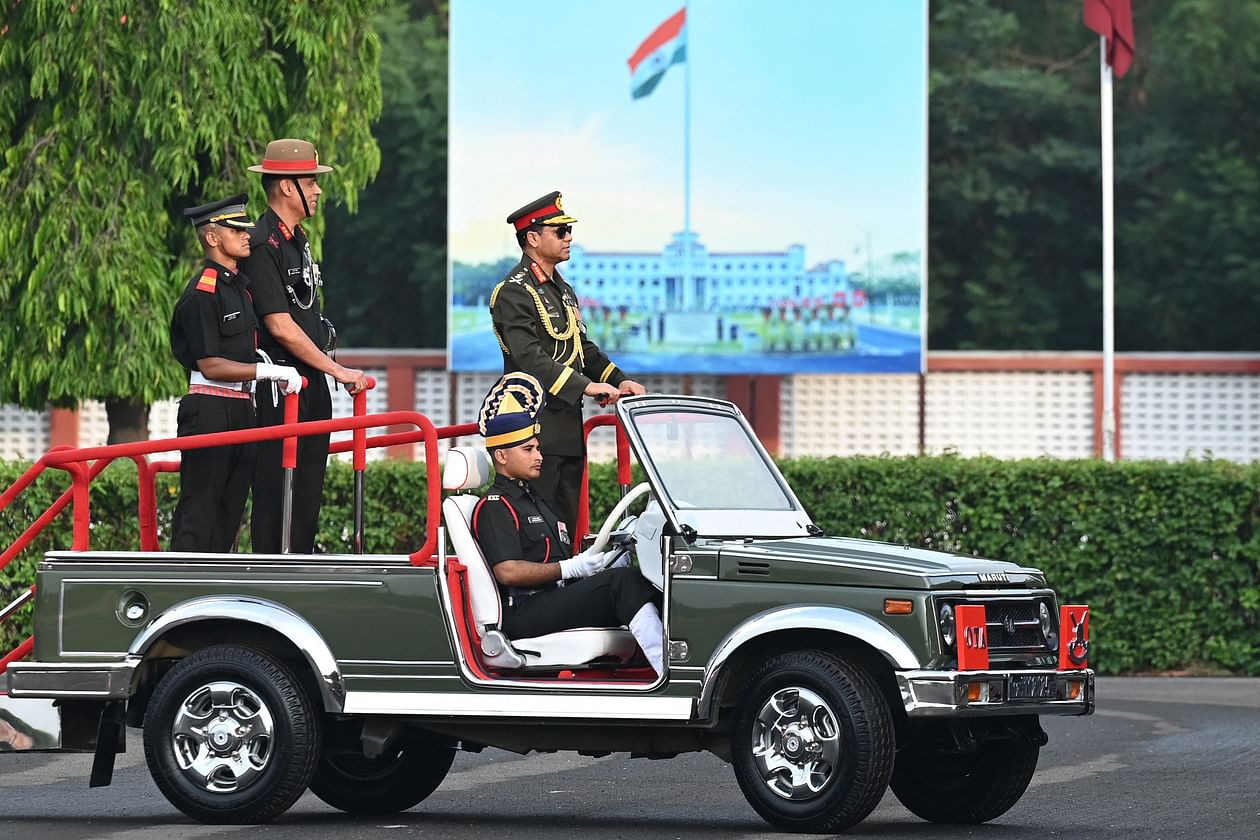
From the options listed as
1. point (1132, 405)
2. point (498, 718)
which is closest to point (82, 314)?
point (498, 718)

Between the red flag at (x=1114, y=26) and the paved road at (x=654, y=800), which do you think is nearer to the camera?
the paved road at (x=654, y=800)

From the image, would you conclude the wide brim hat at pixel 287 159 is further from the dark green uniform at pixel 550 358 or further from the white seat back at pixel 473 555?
the white seat back at pixel 473 555

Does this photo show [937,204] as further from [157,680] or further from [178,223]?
[157,680]

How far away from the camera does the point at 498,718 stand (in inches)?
407

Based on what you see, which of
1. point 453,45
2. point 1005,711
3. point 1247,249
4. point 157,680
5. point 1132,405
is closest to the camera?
point 1005,711

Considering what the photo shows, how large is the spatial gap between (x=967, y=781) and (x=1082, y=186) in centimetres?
3362

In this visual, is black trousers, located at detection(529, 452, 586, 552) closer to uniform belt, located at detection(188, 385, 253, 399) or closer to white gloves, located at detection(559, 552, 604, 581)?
white gloves, located at detection(559, 552, 604, 581)

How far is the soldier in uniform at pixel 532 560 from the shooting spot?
10375 mm

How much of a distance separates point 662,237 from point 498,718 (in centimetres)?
1938

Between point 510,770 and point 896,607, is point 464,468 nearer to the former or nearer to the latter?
point 896,607

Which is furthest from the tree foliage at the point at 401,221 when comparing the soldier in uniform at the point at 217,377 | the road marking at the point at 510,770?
the soldier in uniform at the point at 217,377

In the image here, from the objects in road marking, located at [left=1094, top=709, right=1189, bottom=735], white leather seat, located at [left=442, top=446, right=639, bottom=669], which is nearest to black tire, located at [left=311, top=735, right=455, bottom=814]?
white leather seat, located at [left=442, top=446, right=639, bottom=669]

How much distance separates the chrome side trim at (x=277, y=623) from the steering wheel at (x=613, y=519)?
1.17 metres

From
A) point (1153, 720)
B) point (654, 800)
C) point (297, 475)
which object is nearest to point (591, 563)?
point (654, 800)
